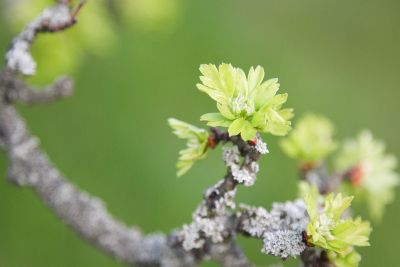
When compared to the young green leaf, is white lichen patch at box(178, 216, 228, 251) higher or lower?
lower

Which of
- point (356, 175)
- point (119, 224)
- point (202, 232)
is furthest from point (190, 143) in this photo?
point (356, 175)

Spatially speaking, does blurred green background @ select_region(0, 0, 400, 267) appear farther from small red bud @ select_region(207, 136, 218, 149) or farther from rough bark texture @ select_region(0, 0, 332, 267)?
small red bud @ select_region(207, 136, 218, 149)

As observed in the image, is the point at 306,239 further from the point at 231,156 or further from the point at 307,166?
the point at 307,166

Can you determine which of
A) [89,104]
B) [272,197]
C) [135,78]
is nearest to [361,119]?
[272,197]

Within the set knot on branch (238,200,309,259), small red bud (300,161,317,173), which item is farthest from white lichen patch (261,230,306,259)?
small red bud (300,161,317,173)

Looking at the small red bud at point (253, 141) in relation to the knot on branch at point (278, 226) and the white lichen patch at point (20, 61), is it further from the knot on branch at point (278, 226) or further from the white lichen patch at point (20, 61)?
the white lichen patch at point (20, 61)

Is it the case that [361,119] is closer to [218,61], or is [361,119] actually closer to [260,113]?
[218,61]

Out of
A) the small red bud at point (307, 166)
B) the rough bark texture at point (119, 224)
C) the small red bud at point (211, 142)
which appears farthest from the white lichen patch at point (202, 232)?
the small red bud at point (307, 166)

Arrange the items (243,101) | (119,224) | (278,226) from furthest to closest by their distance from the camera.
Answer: (119,224)
(278,226)
(243,101)
